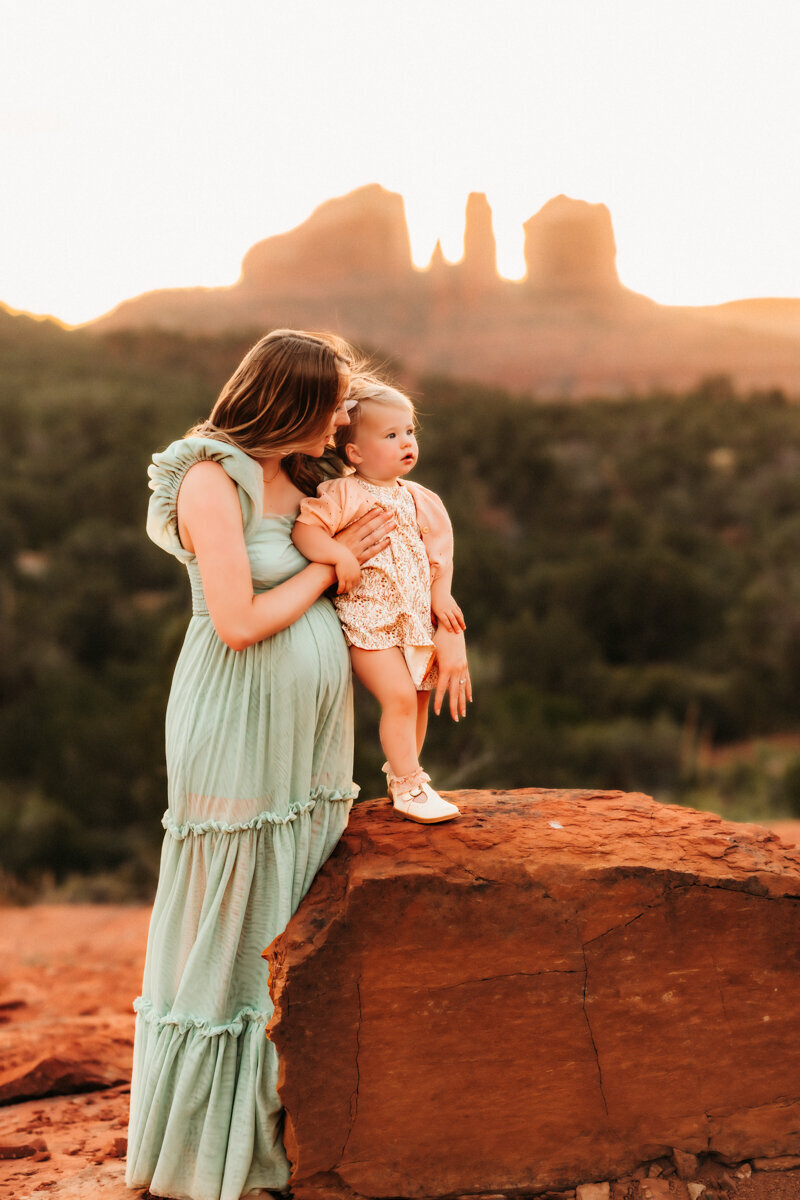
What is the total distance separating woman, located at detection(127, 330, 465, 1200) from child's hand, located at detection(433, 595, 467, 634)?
14cm

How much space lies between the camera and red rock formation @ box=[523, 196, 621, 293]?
63.8 m

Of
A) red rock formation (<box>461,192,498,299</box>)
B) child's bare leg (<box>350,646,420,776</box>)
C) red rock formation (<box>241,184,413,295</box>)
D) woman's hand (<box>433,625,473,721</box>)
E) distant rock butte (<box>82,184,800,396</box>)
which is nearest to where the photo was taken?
child's bare leg (<box>350,646,420,776</box>)

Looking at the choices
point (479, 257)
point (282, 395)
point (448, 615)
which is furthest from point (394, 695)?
point (479, 257)

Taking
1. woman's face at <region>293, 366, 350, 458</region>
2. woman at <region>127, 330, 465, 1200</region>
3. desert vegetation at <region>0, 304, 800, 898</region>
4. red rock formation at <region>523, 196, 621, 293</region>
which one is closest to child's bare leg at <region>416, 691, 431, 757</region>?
woman at <region>127, 330, 465, 1200</region>

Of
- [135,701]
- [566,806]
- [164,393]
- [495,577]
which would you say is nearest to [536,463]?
[495,577]

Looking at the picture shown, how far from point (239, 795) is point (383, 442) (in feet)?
3.49

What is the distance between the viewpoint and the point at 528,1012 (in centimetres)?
296

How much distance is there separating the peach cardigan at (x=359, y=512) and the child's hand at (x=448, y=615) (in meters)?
0.08

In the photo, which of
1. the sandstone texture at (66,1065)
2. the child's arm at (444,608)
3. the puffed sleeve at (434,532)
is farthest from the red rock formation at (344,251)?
the child's arm at (444,608)

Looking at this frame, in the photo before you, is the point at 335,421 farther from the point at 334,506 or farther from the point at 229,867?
the point at 229,867

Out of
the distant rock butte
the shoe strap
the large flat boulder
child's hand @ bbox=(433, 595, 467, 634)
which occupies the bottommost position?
the large flat boulder

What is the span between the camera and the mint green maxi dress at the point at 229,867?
2.93m

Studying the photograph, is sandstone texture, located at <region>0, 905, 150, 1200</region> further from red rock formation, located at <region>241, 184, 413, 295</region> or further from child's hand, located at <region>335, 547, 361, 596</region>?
red rock formation, located at <region>241, 184, 413, 295</region>

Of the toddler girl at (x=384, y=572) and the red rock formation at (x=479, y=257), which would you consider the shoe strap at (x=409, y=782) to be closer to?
the toddler girl at (x=384, y=572)
